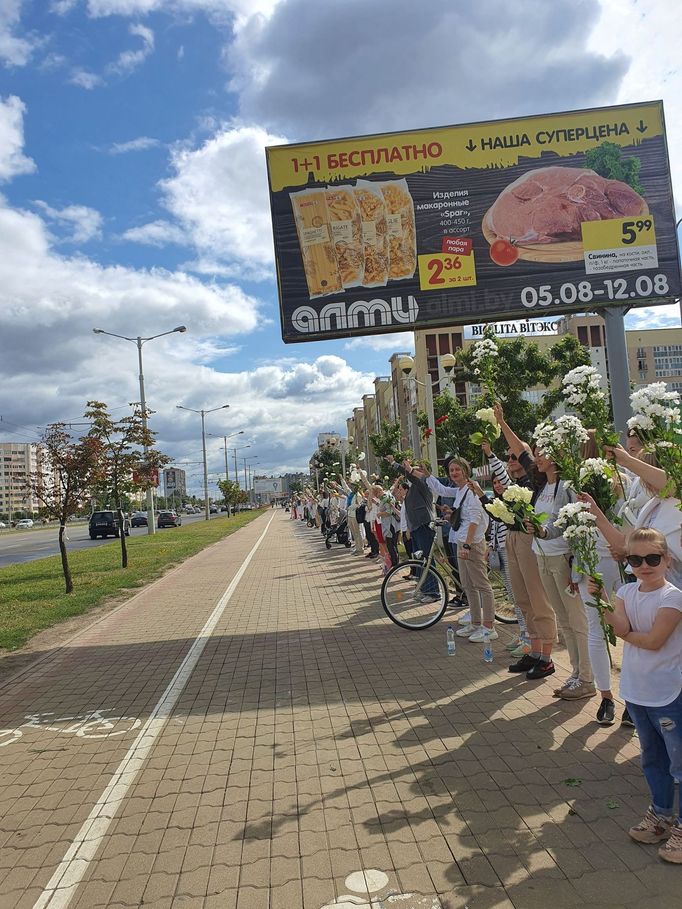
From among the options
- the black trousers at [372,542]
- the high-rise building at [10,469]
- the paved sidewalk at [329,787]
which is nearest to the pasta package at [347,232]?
the paved sidewalk at [329,787]

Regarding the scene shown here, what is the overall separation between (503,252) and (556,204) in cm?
112

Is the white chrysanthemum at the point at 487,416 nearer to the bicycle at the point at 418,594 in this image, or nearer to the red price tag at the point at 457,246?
the bicycle at the point at 418,594

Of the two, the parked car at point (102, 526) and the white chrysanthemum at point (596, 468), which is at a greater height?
the white chrysanthemum at point (596, 468)

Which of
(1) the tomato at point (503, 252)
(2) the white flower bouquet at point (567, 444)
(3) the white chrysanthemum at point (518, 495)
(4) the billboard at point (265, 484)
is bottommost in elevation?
(3) the white chrysanthemum at point (518, 495)

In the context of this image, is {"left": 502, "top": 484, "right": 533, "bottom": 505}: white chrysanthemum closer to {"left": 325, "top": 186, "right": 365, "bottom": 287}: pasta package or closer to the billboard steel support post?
the billboard steel support post

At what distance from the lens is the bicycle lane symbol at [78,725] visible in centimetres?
545

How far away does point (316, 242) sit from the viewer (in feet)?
38.2

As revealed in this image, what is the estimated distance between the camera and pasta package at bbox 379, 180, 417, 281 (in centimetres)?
1145

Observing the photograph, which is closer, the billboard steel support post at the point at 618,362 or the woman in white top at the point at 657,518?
the woman in white top at the point at 657,518

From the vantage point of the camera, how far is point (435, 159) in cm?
1153

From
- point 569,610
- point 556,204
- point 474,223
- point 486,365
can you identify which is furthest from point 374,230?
point 569,610

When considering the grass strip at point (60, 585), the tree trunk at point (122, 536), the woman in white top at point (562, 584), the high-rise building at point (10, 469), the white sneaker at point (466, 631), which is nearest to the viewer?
the woman in white top at point (562, 584)

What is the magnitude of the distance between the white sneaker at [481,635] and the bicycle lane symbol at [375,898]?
4513 mm

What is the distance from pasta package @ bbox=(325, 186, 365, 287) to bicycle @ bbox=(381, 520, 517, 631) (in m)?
4.74
